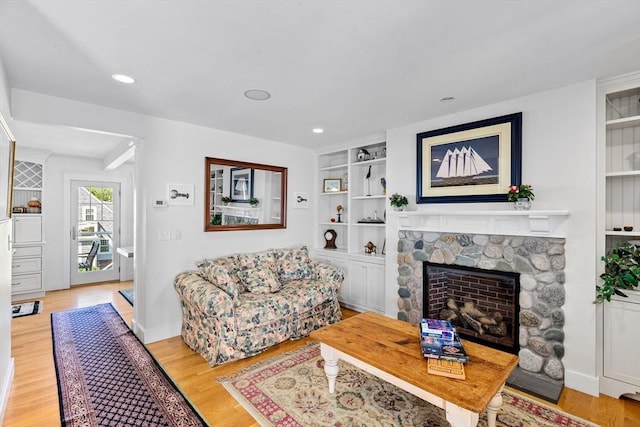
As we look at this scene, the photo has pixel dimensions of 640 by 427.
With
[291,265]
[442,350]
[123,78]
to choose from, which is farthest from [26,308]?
[442,350]

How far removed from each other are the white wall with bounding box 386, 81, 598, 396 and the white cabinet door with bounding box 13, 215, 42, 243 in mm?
6942

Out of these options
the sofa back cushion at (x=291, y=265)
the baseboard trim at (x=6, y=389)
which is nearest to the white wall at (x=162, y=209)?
the sofa back cushion at (x=291, y=265)

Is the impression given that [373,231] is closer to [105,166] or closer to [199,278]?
[199,278]

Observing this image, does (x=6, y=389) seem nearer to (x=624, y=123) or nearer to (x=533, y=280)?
(x=533, y=280)

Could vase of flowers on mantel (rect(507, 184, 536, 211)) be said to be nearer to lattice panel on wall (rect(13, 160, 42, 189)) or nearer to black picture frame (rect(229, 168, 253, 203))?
black picture frame (rect(229, 168, 253, 203))

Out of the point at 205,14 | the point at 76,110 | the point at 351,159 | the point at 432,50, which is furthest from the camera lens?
the point at 351,159

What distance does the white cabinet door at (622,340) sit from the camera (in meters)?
2.24

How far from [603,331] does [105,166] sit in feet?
23.8

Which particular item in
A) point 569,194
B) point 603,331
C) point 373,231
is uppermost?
point 569,194

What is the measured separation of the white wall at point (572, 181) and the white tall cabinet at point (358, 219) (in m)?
1.67

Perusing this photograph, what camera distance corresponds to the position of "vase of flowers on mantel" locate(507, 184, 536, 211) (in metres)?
2.60

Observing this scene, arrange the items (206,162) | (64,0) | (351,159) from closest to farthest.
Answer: (64,0)
(206,162)
(351,159)

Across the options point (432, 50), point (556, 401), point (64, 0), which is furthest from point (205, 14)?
point (556, 401)

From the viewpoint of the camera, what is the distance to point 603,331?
7.75 feet
